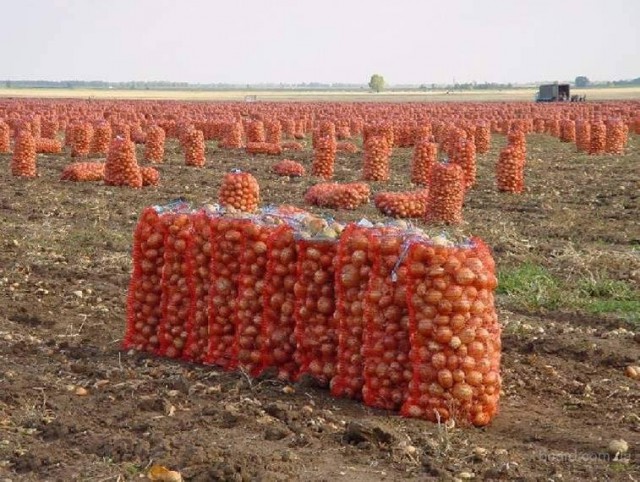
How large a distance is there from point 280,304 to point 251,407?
90cm

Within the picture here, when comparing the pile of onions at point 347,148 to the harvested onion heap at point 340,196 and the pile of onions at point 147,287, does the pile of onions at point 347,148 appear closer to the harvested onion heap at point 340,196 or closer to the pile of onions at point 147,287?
the harvested onion heap at point 340,196

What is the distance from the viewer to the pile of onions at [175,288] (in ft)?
22.7

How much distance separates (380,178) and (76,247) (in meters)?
8.73

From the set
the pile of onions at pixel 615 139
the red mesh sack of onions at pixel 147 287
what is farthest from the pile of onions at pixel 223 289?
the pile of onions at pixel 615 139

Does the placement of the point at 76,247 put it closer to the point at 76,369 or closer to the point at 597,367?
the point at 76,369

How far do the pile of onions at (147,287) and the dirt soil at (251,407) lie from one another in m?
0.18

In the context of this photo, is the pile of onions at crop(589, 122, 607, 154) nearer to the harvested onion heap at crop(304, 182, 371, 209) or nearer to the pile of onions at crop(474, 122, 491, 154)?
the pile of onions at crop(474, 122, 491, 154)

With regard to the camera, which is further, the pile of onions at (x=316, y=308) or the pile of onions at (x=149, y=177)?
the pile of onions at (x=149, y=177)

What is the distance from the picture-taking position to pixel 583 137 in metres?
28.3

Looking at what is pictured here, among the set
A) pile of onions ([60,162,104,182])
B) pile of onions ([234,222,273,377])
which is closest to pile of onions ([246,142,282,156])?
pile of onions ([60,162,104,182])

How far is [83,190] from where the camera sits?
16.4m

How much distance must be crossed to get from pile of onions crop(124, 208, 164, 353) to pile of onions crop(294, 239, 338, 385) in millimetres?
1386

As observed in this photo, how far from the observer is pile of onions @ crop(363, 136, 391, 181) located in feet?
61.7

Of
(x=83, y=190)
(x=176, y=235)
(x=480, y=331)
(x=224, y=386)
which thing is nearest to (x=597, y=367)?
(x=480, y=331)
